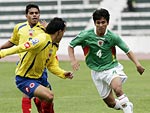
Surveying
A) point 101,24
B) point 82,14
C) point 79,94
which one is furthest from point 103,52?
point 82,14

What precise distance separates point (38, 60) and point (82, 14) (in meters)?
22.7

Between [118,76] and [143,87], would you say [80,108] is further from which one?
[143,87]

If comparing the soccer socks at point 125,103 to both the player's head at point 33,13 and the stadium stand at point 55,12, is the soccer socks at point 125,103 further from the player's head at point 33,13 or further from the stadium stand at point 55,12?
the stadium stand at point 55,12

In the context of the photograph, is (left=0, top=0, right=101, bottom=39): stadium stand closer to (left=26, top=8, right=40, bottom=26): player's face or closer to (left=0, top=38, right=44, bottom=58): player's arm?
(left=26, top=8, right=40, bottom=26): player's face

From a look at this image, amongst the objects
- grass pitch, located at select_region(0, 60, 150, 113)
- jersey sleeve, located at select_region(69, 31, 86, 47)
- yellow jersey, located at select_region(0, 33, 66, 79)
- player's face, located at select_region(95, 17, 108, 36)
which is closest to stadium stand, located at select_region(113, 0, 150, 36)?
grass pitch, located at select_region(0, 60, 150, 113)

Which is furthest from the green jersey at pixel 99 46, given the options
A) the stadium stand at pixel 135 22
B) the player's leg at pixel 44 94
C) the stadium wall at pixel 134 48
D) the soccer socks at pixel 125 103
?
the stadium stand at pixel 135 22

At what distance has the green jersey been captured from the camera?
10766 millimetres

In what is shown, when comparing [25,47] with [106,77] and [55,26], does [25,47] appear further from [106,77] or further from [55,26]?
[106,77]

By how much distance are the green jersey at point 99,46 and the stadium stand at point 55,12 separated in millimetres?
21026

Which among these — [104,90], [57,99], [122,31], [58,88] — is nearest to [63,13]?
[122,31]

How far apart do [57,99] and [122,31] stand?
17440 millimetres

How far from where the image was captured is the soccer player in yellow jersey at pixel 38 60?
9.51m

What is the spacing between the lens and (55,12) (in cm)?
3256

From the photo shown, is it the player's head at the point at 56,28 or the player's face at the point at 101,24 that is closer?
the player's head at the point at 56,28
